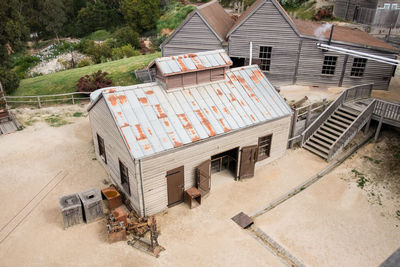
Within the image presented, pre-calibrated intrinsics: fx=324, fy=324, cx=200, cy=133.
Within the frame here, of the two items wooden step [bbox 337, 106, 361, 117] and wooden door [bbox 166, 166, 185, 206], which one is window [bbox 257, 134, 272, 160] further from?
wooden step [bbox 337, 106, 361, 117]

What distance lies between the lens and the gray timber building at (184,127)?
48.8 feet

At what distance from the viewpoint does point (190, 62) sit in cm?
1733

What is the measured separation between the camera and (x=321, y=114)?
21.2 meters

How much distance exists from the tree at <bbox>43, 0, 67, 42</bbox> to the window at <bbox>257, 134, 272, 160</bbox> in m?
61.0

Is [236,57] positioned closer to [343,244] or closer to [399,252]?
[343,244]

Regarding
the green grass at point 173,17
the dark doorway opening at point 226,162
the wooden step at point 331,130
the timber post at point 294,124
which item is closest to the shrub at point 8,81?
the dark doorway opening at point 226,162

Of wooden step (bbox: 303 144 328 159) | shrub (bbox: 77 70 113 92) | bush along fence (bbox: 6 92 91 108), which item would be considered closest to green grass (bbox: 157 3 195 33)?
shrub (bbox: 77 70 113 92)

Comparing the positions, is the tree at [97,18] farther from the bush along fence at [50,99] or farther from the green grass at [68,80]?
the bush along fence at [50,99]

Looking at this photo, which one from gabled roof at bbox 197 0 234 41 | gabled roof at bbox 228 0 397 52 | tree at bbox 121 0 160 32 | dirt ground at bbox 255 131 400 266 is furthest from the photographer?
tree at bbox 121 0 160 32

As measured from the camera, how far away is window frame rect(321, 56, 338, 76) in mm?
26281

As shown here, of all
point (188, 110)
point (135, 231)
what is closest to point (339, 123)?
point (188, 110)

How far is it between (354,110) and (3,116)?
24726 millimetres

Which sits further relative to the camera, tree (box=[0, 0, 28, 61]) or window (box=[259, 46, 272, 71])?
tree (box=[0, 0, 28, 61])

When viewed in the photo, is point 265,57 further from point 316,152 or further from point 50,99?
point 50,99
